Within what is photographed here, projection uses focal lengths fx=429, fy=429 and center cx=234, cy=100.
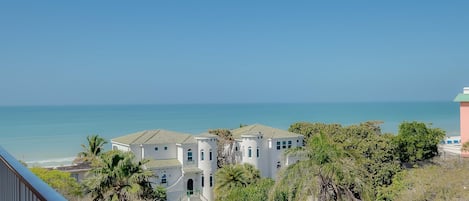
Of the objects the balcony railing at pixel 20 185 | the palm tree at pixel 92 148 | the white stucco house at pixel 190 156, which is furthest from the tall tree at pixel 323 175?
the palm tree at pixel 92 148

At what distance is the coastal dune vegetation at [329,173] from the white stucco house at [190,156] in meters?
1.93

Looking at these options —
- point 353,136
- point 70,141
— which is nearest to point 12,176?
point 353,136

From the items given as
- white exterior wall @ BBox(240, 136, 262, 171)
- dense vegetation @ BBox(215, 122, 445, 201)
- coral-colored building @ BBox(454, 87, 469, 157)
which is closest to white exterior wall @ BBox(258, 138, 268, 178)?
white exterior wall @ BBox(240, 136, 262, 171)

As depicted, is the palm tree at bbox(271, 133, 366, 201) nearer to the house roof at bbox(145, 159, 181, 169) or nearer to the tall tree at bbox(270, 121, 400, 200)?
the tall tree at bbox(270, 121, 400, 200)

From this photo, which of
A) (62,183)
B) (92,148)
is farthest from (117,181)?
(92,148)

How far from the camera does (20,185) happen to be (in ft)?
7.64

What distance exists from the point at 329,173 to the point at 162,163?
17224 millimetres

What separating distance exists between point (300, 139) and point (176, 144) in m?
9.00

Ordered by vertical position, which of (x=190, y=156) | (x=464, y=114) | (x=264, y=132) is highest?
(x=464, y=114)

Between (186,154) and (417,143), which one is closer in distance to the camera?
(186,154)

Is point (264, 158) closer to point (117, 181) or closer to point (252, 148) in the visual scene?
point (252, 148)

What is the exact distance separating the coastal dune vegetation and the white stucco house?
1.93 meters

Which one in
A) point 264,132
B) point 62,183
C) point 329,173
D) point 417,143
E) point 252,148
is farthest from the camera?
point 264,132

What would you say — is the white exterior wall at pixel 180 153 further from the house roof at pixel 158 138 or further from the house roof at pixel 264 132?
the house roof at pixel 264 132
